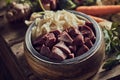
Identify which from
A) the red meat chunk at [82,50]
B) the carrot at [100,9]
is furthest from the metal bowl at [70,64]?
the carrot at [100,9]

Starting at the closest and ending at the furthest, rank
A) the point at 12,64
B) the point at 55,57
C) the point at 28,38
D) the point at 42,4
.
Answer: the point at 55,57, the point at 28,38, the point at 12,64, the point at 42,4

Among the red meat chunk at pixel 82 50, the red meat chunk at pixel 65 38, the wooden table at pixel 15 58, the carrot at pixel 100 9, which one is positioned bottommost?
the wooden table at pixel 15 58

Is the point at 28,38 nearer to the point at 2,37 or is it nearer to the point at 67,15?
the point at 67,15

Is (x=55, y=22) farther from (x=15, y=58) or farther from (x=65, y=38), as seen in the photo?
(x=15, y=58)

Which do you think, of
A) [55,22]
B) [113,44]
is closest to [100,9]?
[113,44]

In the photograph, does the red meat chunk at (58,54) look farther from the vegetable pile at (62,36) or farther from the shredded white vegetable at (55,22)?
the shredded white vegetable at (55,22)

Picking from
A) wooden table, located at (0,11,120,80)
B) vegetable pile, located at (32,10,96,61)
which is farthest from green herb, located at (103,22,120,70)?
vegetable pile, located at (32,10,96,61)

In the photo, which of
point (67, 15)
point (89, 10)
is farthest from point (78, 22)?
point (89, 10)
